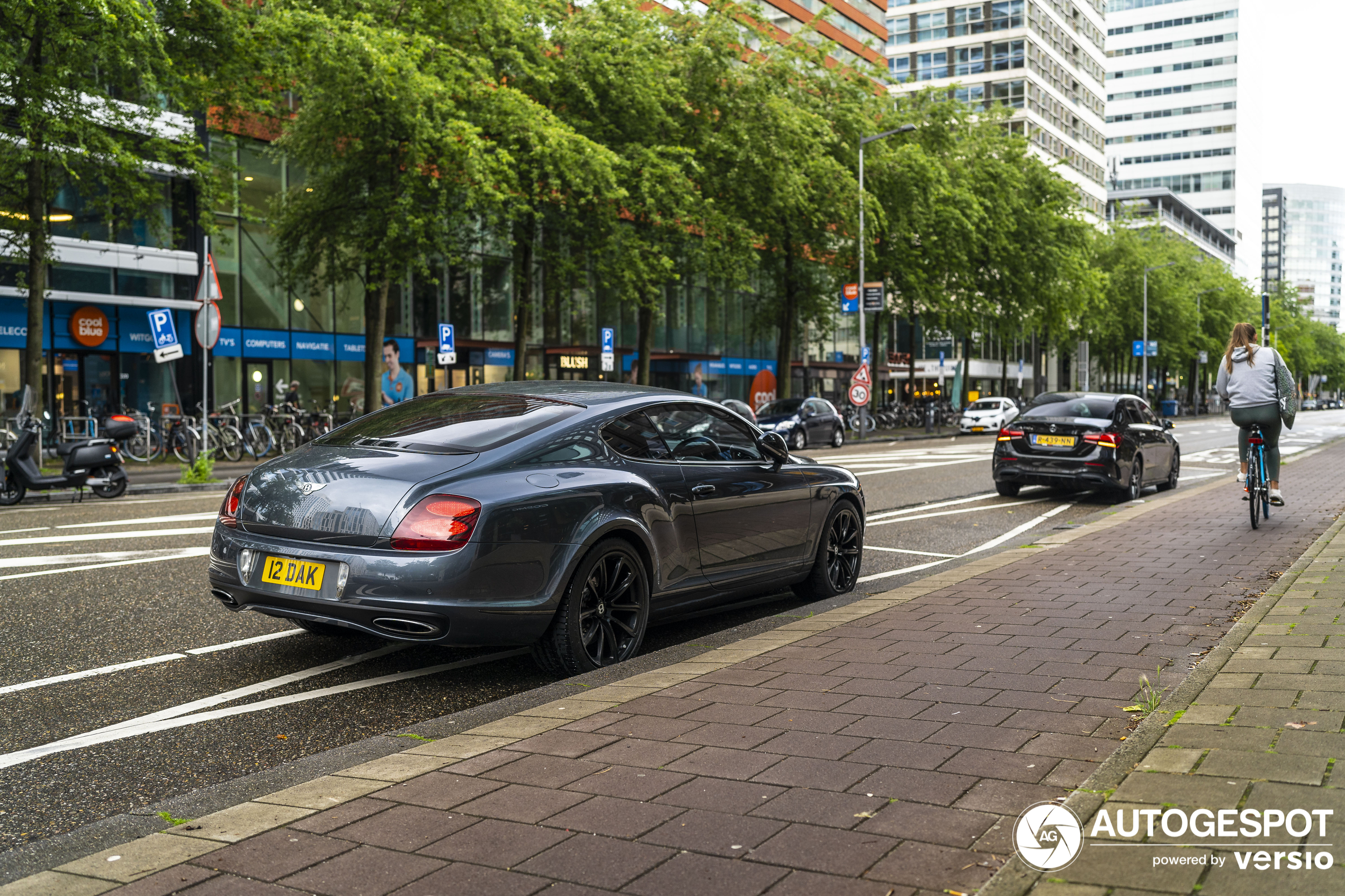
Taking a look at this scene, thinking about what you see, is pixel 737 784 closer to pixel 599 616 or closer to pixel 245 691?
pixel 599 616

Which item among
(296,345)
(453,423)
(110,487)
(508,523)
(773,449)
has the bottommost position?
(110,487)

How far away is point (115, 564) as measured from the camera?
8.99 meters

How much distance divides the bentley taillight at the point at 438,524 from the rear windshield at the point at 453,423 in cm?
42

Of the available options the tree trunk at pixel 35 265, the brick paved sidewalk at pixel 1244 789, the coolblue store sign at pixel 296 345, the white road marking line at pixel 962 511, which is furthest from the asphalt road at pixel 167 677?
the coolblue store sign at pixel 296 345

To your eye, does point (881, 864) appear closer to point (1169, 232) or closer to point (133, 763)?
point (133, 763)

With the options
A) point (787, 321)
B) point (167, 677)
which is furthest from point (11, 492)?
point (787, 321)

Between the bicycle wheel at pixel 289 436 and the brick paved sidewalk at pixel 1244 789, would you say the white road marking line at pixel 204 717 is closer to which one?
the brick paved sidewalk at pixel 1244 789

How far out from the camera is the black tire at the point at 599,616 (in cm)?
555

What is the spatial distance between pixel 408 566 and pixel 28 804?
1.67 meters

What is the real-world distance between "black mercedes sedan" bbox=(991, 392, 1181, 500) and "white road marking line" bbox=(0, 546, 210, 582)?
32.9ft

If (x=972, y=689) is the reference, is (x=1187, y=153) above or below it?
above

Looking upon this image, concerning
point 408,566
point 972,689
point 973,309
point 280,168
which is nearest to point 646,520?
point 408,566

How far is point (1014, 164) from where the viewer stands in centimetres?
4391

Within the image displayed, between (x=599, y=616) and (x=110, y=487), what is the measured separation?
12.2m
